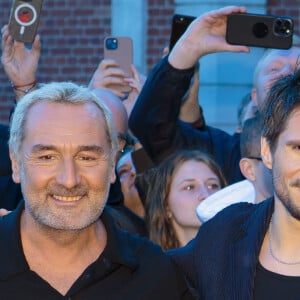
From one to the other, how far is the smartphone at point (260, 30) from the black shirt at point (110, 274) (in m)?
1.38

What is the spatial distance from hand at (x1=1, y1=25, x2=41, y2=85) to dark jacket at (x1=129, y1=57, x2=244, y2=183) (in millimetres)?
571

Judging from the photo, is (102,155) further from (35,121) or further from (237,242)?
(237,242)

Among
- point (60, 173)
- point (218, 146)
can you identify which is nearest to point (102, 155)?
point (60, 173)

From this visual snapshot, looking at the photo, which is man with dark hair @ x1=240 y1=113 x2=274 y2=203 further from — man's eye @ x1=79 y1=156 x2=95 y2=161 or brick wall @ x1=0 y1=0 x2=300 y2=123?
brick wall @ x1=0 y1=0 x2=300 y2=123

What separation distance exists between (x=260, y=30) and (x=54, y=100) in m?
1.49

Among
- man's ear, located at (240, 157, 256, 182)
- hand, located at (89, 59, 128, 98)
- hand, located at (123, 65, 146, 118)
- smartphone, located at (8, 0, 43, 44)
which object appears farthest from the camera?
hand, located at (123, 65, 146, 118)

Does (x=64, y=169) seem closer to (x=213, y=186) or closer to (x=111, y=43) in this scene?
(x=213, y=186)

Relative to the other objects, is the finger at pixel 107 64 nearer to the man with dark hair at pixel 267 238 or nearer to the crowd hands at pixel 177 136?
the crowd hands at pixel 177 136

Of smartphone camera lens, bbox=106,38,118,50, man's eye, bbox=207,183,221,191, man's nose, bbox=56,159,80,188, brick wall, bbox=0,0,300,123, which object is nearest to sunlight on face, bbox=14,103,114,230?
man's nose, bbox=56,159,80,188

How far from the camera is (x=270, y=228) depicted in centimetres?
357

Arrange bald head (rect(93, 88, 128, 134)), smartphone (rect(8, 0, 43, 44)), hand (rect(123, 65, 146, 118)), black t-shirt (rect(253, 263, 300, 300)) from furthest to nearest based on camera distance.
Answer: hand (rect(123, 65, 146, 118)) < smartphone (rect(8, 0, 43, 44)) < bald head (rect(93, 88, 128, 134)) < black t-shirt (rect(253, 263, 300, 300))

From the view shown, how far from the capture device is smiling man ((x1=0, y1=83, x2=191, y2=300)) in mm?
3418

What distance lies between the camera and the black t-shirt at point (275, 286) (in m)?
3.28

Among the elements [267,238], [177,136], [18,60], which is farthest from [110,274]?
[18,60]
